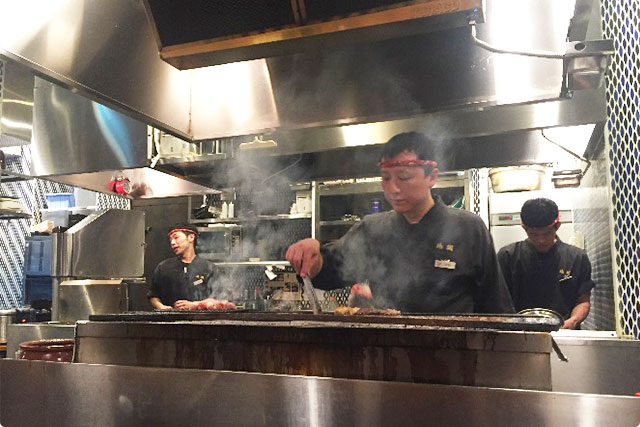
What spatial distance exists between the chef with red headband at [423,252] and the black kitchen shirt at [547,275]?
1.15 m

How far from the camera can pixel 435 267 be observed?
2.32 metres

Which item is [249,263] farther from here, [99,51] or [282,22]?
[282,22]

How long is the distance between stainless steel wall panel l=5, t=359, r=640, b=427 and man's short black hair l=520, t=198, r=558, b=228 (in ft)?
7.58

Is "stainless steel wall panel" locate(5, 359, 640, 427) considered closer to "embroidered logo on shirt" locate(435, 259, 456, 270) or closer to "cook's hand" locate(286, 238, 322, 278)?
"cook's hand" locate(286, 238, 322, 278)

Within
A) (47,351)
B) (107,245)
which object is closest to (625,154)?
(47,351)

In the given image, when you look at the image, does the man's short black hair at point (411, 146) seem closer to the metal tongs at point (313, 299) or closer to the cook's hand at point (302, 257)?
the cook's hand at point (302, 257)

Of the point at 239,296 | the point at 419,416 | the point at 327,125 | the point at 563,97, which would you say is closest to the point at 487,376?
the point at 419,416

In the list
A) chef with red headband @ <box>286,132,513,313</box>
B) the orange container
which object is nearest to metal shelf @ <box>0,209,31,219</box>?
the orange container

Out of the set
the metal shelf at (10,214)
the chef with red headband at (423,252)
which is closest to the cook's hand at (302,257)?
the chef with red headband at (423,252)

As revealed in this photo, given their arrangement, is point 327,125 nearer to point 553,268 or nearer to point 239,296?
point 553,268

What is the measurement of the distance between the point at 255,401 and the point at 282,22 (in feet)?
4.09

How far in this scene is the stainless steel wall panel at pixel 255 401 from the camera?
102cm

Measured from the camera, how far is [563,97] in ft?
6.37

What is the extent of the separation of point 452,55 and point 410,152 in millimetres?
505
